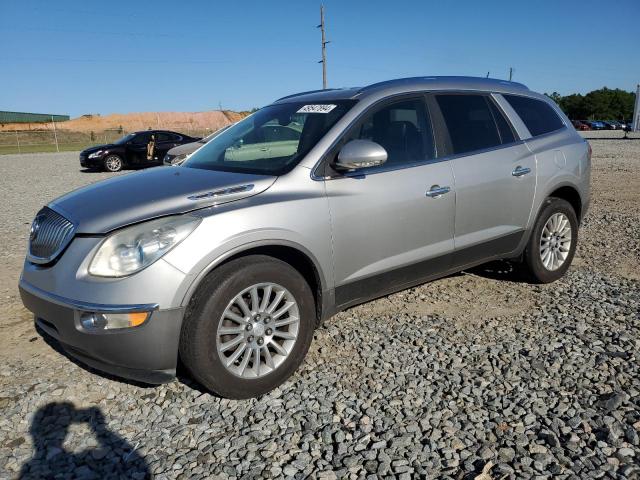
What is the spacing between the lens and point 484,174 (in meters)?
4.00

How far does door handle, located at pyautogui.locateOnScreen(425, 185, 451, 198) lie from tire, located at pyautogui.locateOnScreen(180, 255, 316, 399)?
46.7 inches

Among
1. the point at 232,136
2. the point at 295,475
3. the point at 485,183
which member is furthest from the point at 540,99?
the point at 295,475

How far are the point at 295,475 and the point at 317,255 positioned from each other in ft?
4.21

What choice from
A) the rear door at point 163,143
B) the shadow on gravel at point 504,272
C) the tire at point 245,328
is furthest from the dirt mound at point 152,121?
the tire at point 245,328

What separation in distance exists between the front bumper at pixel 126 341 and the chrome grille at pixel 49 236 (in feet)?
0.92

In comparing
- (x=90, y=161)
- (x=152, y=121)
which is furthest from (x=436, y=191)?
(x=152, y=121)

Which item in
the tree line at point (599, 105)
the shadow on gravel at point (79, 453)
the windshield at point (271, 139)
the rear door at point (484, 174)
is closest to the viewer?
the shadow on gravel at point (79, 453)

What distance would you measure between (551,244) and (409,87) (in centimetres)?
215

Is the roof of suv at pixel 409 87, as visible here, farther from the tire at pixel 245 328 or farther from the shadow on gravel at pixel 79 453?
the shadow on gravel at pixel 79 453

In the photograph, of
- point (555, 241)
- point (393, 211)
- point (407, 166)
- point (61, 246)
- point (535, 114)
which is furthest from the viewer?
point (555, 241)

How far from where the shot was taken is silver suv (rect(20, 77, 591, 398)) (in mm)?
2662

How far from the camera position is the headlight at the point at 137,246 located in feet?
8.61

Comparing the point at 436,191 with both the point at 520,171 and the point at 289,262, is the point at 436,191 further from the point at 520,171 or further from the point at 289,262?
the point at 289,262

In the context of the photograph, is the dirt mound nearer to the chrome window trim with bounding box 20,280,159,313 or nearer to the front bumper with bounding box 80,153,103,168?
the front bumper with bounding box 80,153,103,168
